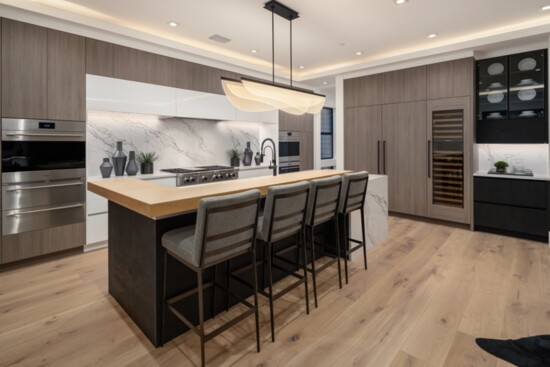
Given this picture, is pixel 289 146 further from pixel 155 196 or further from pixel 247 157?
pixel 155 196

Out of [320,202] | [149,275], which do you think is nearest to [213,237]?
[149,275]

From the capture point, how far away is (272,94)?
314cm

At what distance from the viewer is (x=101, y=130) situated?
421 cm

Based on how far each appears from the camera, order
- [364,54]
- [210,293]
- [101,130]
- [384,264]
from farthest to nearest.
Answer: [364,54]
[101,130]
[384,264]
[210,293]

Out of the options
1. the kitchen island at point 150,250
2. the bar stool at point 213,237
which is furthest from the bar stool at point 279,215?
the kitchen island at point 150,250

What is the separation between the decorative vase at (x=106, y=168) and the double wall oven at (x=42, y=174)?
0.21 meters

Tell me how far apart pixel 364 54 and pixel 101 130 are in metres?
4.31

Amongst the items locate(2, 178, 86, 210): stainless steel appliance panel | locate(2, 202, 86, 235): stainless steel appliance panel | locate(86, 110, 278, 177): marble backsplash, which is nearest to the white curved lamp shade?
locate(86, 110, 278, 177): marble backsplash

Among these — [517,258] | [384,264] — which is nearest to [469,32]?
[517,258]

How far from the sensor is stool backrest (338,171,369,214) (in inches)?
119

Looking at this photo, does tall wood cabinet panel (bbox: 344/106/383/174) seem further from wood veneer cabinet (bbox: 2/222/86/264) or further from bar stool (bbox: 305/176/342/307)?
wood veneer cabinet (bbox: 2/222/86/264)

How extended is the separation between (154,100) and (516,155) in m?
5.38

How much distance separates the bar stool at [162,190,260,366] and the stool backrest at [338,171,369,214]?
1.29 meters

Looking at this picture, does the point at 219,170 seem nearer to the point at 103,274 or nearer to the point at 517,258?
the point at 103,274
